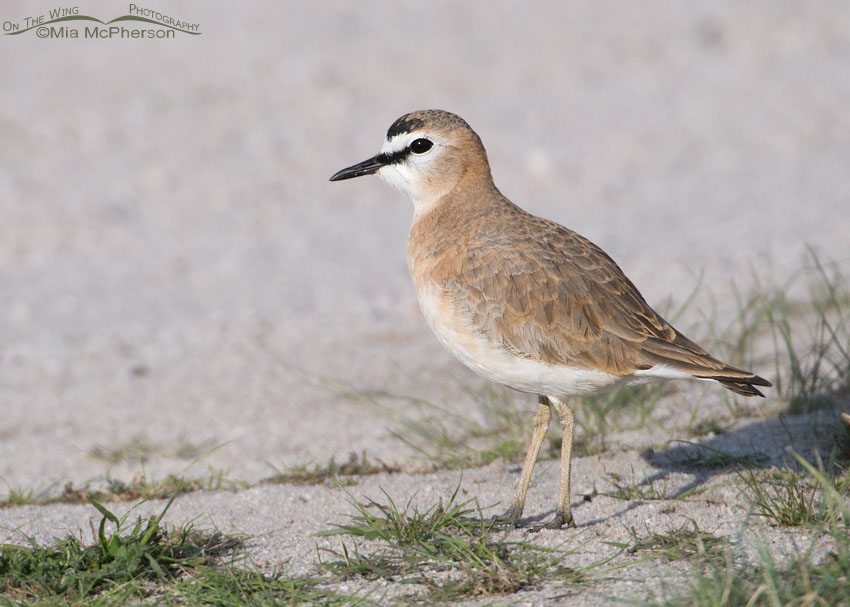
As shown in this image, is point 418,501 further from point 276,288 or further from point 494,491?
point 276,288

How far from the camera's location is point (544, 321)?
475 cm

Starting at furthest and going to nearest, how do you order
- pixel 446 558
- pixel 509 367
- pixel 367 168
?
pixel 367 168
pixel 509 367
pixel 446 558

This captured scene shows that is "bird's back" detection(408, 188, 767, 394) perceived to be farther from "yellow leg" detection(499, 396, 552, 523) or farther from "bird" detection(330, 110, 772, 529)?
"yellow leg" detection(499, 396, 552, 523)

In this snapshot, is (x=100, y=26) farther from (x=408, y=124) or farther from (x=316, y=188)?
(x=408, y=124)

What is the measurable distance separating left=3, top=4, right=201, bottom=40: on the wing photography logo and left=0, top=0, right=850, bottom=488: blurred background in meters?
0.16

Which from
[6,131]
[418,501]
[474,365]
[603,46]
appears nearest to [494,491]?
[418,501]

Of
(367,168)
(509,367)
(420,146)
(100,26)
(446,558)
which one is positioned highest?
(100,26)

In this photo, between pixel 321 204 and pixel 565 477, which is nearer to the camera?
pixel 565 477

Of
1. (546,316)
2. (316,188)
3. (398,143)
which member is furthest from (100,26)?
(546,316)

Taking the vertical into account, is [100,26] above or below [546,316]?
above

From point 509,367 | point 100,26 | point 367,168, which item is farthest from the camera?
point 100,26

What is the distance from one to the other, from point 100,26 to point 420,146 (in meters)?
10.7

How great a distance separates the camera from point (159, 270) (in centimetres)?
1029

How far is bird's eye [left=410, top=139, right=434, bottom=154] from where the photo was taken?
5.50m
